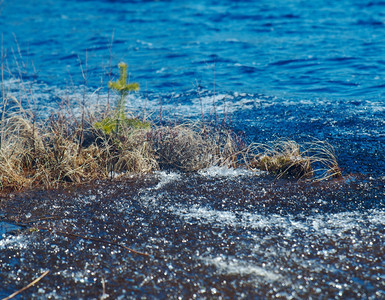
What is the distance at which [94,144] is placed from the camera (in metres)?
5.50

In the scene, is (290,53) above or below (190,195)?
above

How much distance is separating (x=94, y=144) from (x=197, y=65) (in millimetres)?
5037

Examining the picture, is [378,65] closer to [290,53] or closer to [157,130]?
[290,53]

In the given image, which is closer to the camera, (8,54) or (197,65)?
(197,65)

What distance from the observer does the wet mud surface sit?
3363mm

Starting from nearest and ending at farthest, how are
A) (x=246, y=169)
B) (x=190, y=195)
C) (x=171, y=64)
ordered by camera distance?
(x=190, y=195)
(x=246, y=169)
(x=171, y=64)

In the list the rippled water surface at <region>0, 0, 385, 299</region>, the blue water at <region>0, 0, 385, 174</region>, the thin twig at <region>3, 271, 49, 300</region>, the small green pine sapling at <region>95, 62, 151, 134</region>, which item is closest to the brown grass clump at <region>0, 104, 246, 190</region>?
the small green pine sapling at <region>95, 62, 151, 134</region>

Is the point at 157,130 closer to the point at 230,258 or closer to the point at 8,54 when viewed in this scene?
the point at 230,258

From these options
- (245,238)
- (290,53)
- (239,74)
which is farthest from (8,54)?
(245,238)

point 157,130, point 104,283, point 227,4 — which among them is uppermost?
point 227,4

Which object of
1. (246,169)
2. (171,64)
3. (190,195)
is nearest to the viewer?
(190,195)

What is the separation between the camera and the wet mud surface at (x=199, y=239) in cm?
336

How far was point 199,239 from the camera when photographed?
155 inches

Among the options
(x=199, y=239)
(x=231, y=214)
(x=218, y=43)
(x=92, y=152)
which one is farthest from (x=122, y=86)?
(x=218, y=43)
